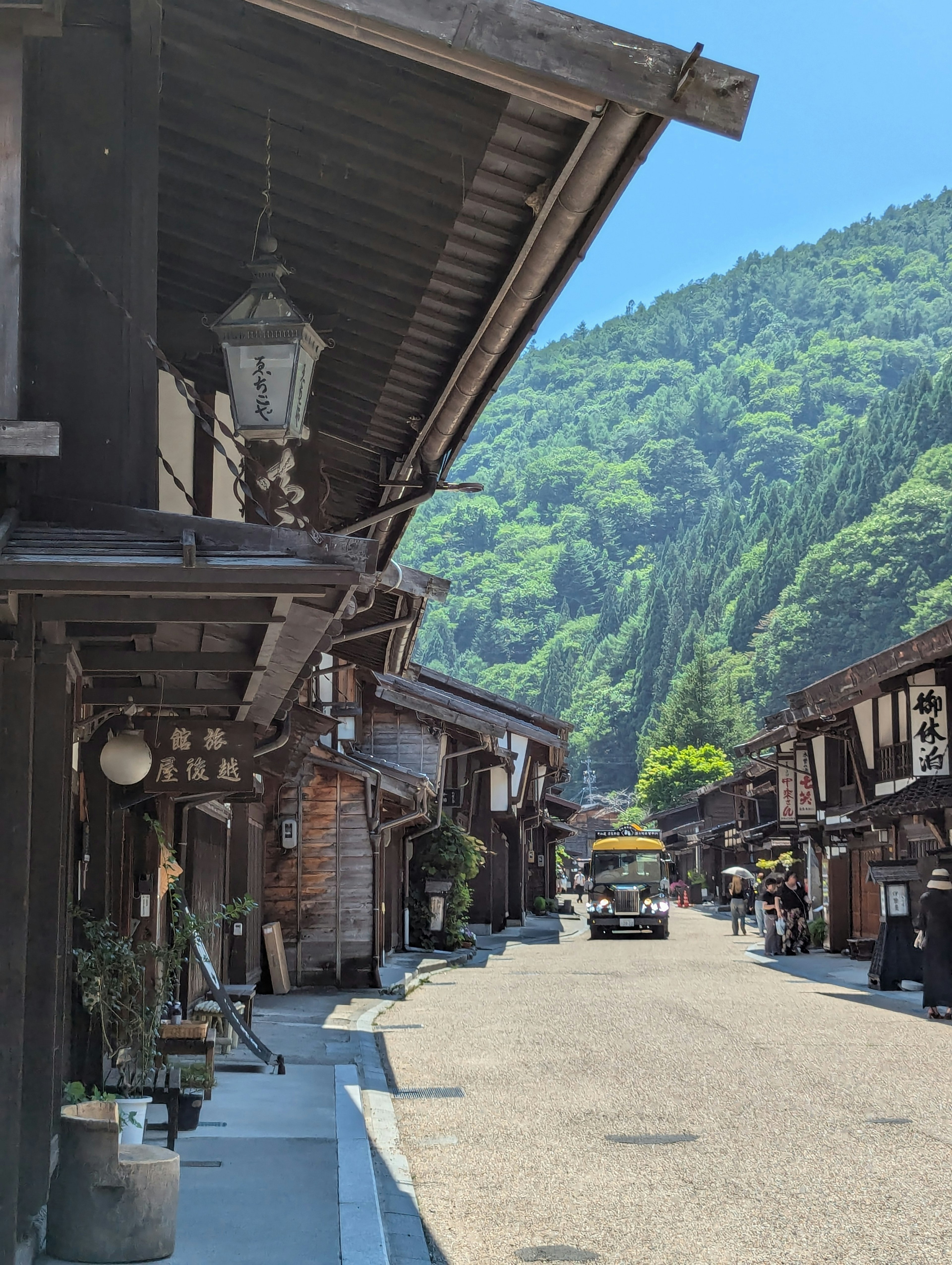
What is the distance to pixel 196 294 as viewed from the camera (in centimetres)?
948

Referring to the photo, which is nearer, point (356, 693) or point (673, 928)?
point (356, 693)

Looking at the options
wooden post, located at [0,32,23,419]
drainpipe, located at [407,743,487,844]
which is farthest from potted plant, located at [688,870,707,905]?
wooden post, located at [0,32,23,419]

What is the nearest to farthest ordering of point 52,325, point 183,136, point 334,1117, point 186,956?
1. point 52,325
2. point 183,136
3. point 334,1117
4. point 186,956

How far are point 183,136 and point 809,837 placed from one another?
1147 inches

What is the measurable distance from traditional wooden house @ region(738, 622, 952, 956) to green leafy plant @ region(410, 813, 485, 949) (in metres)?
7.39

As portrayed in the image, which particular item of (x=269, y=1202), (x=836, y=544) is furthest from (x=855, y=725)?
(x=836, y=544)

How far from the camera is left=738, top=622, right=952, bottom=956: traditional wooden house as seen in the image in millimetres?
21766

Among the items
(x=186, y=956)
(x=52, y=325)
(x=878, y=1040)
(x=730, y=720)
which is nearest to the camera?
(x=52, y=325)

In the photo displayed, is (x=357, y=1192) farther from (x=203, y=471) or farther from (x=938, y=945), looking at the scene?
(x=938, y=945)

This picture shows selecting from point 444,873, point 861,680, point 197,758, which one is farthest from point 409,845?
point 197,758

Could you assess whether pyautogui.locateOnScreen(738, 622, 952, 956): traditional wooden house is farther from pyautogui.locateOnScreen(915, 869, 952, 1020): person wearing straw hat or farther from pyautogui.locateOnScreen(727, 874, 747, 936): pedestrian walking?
pyautogui.locateOnScreen(727, 874, 747, 936): pedestrian walking

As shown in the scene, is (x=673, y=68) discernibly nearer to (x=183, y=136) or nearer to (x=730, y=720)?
(x=183, y=136)

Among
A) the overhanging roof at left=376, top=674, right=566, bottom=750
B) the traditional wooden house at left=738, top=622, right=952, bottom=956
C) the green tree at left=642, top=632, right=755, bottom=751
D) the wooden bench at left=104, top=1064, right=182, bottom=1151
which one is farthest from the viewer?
the green tree at left=642, top=632, right=755, bottom=751

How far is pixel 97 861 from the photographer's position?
8820 millimetres
